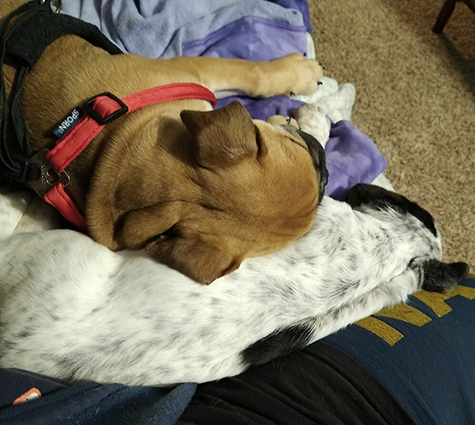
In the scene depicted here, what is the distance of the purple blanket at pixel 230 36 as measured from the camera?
6.59ft

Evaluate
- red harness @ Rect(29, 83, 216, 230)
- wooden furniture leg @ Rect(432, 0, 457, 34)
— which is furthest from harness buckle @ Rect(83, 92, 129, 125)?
wooden furniture leg @ Rect(432, 0, 457, 34)

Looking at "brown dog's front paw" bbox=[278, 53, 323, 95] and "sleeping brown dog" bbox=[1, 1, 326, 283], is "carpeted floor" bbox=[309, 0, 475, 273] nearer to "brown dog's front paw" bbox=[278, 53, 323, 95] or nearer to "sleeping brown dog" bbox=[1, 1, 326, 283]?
"brown dog's front paw" bbox=[278, 53, 323, 95]

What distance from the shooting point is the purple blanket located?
201 centimetres

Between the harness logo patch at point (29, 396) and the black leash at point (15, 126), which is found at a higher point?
the black leash at point (15, 126)

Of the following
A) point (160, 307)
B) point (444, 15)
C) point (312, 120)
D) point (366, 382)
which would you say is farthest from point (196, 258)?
point (444, 15)

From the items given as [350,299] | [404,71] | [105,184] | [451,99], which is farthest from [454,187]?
[105,184]

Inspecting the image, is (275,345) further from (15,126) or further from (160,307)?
(15,126)

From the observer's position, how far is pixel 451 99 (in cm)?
269

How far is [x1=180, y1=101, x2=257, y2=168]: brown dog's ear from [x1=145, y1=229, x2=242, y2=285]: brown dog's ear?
0.24m

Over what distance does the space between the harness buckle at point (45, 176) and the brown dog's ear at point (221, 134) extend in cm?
43

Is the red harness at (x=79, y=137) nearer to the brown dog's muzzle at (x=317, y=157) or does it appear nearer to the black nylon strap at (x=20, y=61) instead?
the black nylon strap at (x=20, y=61)

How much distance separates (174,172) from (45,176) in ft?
1.29

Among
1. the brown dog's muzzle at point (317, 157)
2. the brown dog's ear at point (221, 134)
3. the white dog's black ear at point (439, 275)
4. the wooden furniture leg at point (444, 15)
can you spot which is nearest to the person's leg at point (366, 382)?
the white dog's black ear at point (439, 275)

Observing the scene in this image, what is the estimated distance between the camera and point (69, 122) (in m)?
1.35
